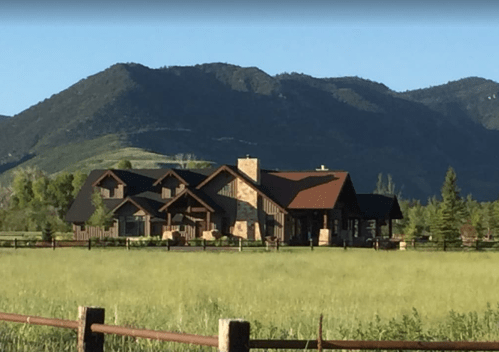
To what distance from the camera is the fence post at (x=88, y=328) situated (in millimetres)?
10430

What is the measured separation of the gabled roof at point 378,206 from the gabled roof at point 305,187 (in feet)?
18.5

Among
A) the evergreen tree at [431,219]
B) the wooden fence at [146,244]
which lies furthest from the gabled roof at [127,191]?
the evergreen tree at [431,219]

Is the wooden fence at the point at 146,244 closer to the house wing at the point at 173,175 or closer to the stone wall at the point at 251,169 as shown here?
A: the stone wall at the point at 251,169

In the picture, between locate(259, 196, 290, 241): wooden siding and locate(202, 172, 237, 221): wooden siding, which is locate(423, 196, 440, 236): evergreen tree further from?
locate(202, 172, 237, 221): wooden siding

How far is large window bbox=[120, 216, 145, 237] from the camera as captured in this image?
3312 inches

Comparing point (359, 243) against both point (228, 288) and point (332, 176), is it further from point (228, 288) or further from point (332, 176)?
point (228, 288)

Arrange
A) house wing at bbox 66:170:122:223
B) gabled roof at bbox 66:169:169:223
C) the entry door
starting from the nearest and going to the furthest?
1. the entry door
2. gabled roof at bbox 66:169:169:223
3. house wing at bbox 66:170:122:223

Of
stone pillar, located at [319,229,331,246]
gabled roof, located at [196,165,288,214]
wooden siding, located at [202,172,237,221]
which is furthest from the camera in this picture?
wooden siding, located at [202,172,237,221]

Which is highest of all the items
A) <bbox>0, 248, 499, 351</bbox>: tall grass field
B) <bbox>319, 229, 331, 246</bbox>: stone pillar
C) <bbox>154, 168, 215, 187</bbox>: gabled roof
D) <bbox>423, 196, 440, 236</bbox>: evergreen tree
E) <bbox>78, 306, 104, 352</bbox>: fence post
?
<bbox>154, 168, 215, 187</bbox>: gabled roof

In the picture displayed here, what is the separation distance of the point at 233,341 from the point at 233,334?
6 centimetres

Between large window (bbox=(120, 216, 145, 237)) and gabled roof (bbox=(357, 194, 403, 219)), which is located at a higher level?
gabled roof (bbox=(357, 194, 403, 219))

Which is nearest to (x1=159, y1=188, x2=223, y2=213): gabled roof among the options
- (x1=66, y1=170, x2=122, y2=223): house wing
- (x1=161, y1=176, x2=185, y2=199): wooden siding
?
(x1=161, y1=176, x2=185, y2=199): wooden siding

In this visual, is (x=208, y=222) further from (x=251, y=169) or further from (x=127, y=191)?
(x=127, y=191)

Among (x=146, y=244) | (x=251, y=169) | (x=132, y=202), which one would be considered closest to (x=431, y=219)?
(x=251, y=169)
